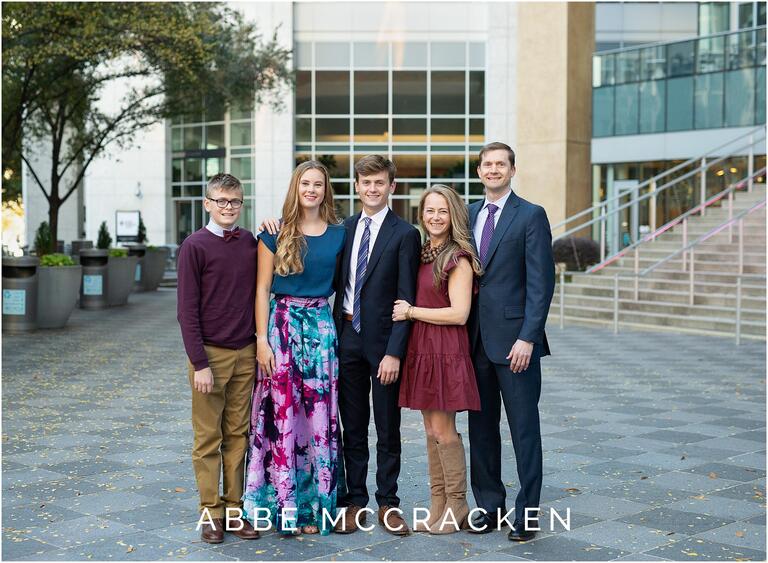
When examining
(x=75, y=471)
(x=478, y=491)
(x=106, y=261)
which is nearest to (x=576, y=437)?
(x=478, y=491)

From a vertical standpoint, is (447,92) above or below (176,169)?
above

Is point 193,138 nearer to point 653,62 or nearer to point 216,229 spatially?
point 653,62

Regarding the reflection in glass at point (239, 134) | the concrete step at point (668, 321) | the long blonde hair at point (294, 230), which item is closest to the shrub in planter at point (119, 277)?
the concrete step at point (668, 321)

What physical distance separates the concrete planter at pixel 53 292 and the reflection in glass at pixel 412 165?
21.9 m

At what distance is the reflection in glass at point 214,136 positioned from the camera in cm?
4040

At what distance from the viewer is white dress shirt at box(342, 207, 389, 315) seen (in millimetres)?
5199

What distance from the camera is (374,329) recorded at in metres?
5.14

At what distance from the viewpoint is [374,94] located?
3744 cm

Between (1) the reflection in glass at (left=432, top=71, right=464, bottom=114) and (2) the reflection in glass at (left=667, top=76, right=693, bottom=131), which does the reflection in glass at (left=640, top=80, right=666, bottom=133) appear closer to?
(2) the reflection in glass at (left=667, top=76, right=693, bottom=131)

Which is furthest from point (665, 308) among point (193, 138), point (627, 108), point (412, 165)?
point (193, 138)

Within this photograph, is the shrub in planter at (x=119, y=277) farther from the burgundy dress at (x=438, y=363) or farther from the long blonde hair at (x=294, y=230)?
the burgundy dress at (x=438, y=363)

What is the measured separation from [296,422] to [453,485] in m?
0.88

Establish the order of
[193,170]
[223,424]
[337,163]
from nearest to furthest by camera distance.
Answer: [223,424]
[337,163]
[193,170]

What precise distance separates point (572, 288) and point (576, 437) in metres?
12.0
